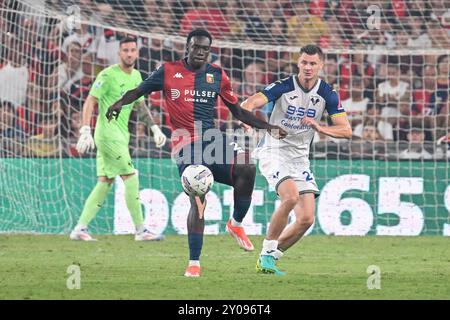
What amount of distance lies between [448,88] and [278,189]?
7590 mm

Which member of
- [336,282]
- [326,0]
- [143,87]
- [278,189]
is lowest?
[336,282]

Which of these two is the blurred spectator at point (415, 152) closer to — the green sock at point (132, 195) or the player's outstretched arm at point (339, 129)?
the green sock at point (132, 195)

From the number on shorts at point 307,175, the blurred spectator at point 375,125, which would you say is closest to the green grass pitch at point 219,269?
the number on shorts at point 307,175

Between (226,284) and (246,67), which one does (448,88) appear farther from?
(226,284)

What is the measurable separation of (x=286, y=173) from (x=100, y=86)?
424cm

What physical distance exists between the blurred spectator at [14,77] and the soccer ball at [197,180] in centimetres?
732

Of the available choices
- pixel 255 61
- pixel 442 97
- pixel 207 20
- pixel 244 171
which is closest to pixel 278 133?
pixel 244 171

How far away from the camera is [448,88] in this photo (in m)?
16.8

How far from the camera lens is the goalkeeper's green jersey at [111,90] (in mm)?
13602

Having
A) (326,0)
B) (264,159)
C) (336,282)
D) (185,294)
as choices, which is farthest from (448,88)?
(185,294)

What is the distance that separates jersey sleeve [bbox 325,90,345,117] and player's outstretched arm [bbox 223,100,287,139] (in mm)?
721

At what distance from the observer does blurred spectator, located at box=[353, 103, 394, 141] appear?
54.6 feet

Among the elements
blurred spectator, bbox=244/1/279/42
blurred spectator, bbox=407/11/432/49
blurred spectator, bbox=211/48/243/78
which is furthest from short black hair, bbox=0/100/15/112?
blurred spectator, bbox=407/11/432/49

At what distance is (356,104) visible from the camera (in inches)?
660
